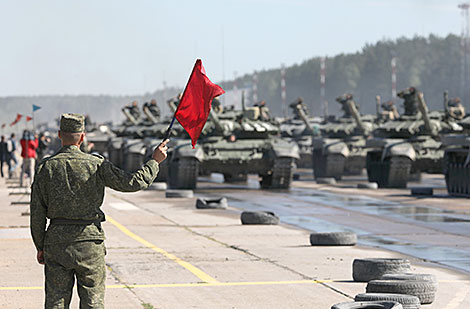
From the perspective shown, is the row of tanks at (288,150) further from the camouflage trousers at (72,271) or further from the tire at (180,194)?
the camouflage trousers at (72,271)

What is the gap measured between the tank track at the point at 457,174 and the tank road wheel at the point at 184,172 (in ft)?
23.8

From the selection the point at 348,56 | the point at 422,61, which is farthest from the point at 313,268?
the point at 348,56

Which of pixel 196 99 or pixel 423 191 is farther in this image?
pixel 423 191

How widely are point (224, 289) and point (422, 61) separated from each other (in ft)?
413

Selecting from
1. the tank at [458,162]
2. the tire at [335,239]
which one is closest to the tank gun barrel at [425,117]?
the tank at [458,162]

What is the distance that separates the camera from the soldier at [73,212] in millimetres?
7562

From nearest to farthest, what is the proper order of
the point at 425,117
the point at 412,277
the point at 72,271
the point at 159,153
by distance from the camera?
the point at 72,271
the point at 159,153
the point at 412,277
the point at 425,117

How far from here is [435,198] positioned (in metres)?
27.8

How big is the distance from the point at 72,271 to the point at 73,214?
417 millimetres

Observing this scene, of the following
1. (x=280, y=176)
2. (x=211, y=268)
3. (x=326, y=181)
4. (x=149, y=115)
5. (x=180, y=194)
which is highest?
(x=149, y=115)

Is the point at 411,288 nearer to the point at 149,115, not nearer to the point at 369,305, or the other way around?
the point at 369,305

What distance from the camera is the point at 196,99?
8.27 m

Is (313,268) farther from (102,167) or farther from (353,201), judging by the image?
(353,201)

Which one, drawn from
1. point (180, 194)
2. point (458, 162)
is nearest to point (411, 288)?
point (180, 194)
